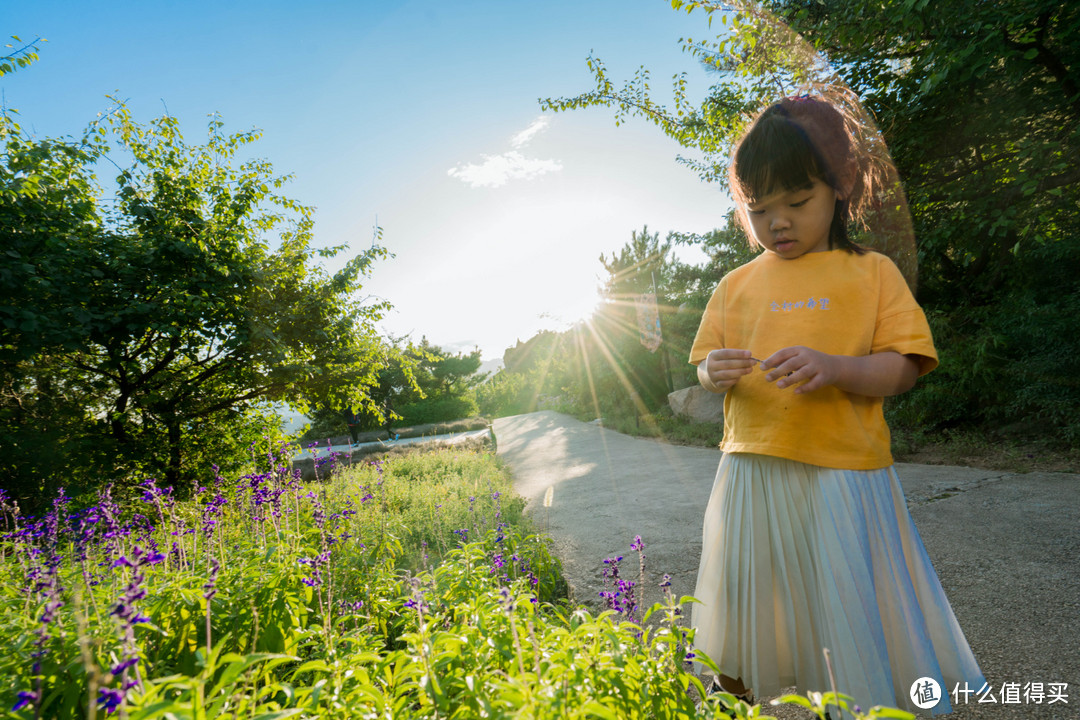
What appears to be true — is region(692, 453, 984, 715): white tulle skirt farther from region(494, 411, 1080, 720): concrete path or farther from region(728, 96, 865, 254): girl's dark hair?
region(728, 96, 865, 254): girl's dark hair

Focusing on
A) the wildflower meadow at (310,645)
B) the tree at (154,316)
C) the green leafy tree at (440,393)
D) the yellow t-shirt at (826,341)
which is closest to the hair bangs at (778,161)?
the yellow t-shirt at (826,341)

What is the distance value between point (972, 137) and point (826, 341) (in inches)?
222

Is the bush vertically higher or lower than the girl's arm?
lower

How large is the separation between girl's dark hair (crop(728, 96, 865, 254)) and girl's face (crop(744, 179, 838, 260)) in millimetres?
23

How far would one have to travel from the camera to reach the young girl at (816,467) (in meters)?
1.38

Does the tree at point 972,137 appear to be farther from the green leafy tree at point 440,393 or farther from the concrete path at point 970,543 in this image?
the green leafy tree at point 440,393

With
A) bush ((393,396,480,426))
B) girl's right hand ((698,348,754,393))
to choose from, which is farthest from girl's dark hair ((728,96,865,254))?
bush ((393,396,480,426))

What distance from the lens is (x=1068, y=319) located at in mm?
4688

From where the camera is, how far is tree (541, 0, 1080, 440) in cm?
A: 395

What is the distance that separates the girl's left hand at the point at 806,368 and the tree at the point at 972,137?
3.91 meters

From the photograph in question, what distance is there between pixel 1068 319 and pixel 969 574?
12.4 ft

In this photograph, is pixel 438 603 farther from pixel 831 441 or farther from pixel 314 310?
pixel 314 310

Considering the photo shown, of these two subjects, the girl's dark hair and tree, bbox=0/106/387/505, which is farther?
tree, bbox=0/106/387/505

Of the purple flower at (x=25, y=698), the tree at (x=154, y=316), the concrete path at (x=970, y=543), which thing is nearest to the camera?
the purple flower at (x=25, y=698)
